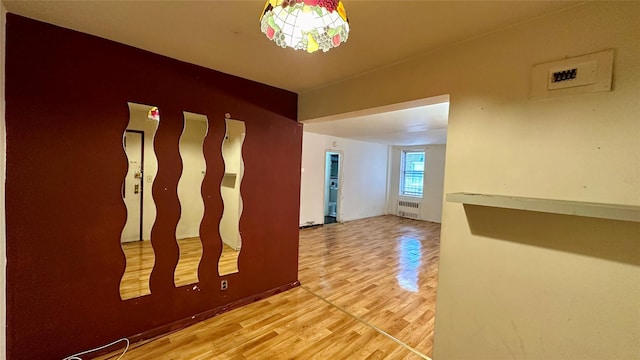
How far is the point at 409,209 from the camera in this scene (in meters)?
8.05

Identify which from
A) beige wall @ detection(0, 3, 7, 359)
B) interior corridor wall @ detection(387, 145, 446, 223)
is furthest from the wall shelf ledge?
interior corridor wall @ detection(387, 145, 446, 223)

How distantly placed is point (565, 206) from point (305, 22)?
137 centimetres

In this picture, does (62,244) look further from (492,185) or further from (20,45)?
(492,185)

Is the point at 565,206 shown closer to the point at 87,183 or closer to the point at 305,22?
the point at 305,22

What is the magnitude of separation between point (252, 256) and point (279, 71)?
1.85m

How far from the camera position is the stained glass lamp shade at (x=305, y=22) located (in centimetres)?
90

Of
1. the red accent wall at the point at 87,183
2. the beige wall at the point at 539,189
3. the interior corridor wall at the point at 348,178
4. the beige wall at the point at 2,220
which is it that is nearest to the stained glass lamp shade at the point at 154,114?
Answer: the red accent wall at the point at 87,183

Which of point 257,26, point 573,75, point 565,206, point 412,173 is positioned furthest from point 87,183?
point 412,173

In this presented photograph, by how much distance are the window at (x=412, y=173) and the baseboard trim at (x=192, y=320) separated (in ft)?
20.0

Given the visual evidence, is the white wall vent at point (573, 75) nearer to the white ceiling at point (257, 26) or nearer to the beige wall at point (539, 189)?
the beige wall at point (539, 189)

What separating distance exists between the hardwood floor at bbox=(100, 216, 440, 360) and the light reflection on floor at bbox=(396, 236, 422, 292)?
1 cm

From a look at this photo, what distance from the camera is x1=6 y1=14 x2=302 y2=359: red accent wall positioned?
161 cm

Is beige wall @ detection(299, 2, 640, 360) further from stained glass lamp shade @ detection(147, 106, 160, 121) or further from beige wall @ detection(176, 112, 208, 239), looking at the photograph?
stained glass lamp shade @ detection(147, 106, 160, 121)

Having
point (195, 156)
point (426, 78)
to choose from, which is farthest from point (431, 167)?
point (195, 156)
